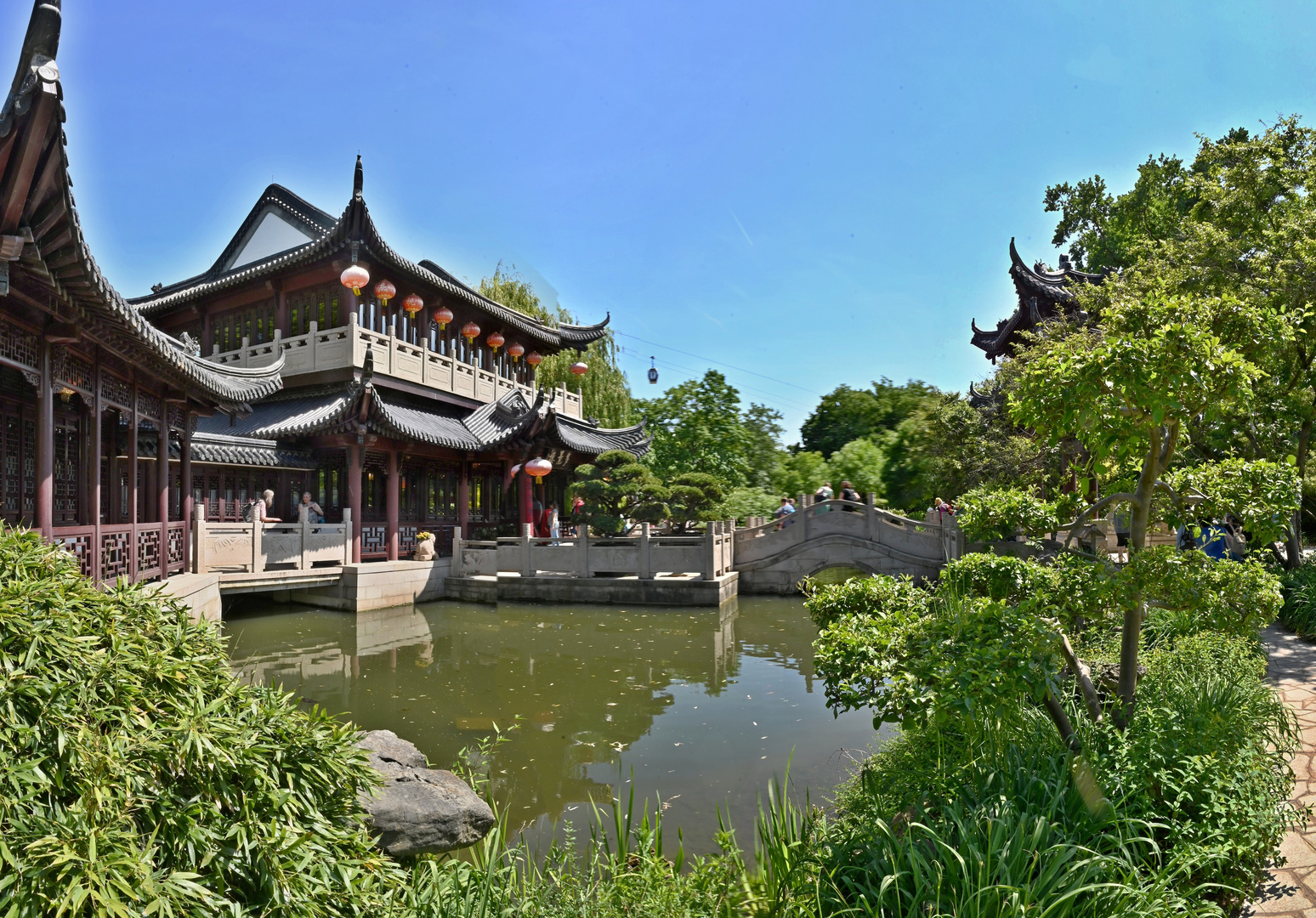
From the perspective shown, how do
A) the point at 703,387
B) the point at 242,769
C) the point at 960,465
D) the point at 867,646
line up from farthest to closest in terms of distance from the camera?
the point at 703,387 < the point at 960,465 < the point at 867,646 < the point at 242,769

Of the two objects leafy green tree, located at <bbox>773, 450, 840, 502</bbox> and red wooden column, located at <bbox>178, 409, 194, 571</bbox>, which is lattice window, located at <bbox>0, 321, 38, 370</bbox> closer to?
red wooden column, located at <bbox>178, 409, 194, 571</bbox>

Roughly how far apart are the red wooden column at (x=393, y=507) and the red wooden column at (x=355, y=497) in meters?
0.69

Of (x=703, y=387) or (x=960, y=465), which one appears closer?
(x=960, y=465)

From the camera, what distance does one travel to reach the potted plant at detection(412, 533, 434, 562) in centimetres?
1391

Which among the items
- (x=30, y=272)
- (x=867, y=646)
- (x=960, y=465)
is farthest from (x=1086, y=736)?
(x=960, y=465)

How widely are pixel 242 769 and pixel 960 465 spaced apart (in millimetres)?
14881

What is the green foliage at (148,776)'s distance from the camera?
1.88 m

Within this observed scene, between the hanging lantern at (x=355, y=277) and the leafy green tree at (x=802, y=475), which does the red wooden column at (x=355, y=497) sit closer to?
the hanging lantern at (x=355, y=277)

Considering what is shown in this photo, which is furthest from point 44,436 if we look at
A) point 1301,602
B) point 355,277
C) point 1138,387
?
point 1301,602

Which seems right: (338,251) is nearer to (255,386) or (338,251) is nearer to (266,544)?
(255,386)

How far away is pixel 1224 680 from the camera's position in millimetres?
Answer: 3926

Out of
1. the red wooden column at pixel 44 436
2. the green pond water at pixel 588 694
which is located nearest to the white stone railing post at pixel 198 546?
the green pond water at pixel 588 694

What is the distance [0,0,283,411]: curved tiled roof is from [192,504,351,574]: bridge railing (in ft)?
12.8

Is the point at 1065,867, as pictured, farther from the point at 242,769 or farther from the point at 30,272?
the point at 30,272
